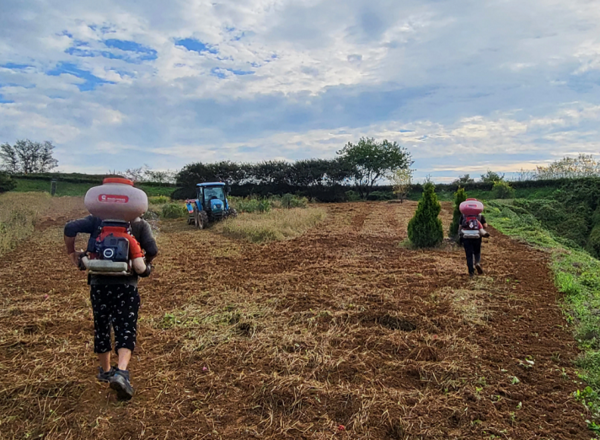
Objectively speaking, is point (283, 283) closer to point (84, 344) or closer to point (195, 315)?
point (195, 315)

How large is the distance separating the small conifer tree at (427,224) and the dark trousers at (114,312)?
708 cm

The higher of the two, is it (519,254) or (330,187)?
(330,187)

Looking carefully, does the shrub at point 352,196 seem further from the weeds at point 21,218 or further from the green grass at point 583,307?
the green grass at point 583,307

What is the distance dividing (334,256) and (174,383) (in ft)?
16.8

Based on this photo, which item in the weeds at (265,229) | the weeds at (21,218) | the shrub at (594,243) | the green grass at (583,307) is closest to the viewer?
the green grass at (583,307)

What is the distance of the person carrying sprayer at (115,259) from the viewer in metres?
2.31

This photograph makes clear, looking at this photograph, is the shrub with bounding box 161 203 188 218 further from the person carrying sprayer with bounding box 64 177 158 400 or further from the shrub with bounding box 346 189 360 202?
the shrub with bounding box 346 189 360 202

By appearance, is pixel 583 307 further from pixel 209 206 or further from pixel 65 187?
pixel 65 187

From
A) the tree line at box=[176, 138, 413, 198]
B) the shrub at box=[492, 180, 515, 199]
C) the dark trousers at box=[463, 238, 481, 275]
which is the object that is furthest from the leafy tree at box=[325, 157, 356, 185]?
the dark trousers at box=[463, 238, 481, 275]

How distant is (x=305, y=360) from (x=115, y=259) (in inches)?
65.8

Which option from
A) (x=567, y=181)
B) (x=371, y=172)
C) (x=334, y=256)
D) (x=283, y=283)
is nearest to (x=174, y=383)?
(x=283, y=283)

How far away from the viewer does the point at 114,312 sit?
8.13 feet

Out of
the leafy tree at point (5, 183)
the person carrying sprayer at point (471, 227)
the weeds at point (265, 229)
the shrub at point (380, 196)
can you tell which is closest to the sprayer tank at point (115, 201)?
the person carrying sprayer at point (471, 227)

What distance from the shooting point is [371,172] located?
33.5 meters
